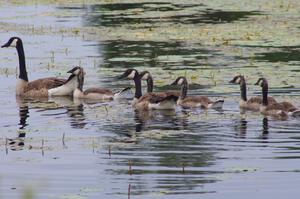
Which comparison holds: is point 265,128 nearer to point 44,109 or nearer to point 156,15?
point 44,109

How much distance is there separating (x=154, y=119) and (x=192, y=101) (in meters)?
1.25

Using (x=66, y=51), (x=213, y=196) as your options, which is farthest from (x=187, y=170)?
(x=66, y=51)

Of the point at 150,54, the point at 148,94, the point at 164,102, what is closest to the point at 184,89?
the point at 148,94

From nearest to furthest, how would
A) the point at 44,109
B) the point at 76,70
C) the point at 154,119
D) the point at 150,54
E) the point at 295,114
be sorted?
1. the point at 295,114
2. the point at 154,119
3. the point at 44,109
4. the point at 76,70
5. the point at 150,54

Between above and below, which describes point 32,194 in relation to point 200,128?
above

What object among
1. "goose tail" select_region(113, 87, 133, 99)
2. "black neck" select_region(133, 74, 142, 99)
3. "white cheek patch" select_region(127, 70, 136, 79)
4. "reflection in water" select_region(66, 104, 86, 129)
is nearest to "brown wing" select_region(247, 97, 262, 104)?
"black neck" select_region(133, 74, 142, 99)

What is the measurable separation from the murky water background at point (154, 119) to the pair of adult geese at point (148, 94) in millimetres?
263

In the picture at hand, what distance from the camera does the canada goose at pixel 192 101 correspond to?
1827 cm

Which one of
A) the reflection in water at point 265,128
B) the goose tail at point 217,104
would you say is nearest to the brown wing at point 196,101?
the goose tail at point 217,104

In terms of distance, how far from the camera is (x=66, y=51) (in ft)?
89.1

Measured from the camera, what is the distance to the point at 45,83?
850 inches

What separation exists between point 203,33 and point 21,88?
9478mm

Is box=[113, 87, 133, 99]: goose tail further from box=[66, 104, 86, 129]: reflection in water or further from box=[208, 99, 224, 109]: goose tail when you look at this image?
box=[208, 99, 224, 109]: goose tail

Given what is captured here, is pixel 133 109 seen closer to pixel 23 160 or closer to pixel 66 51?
pixel 23 160
